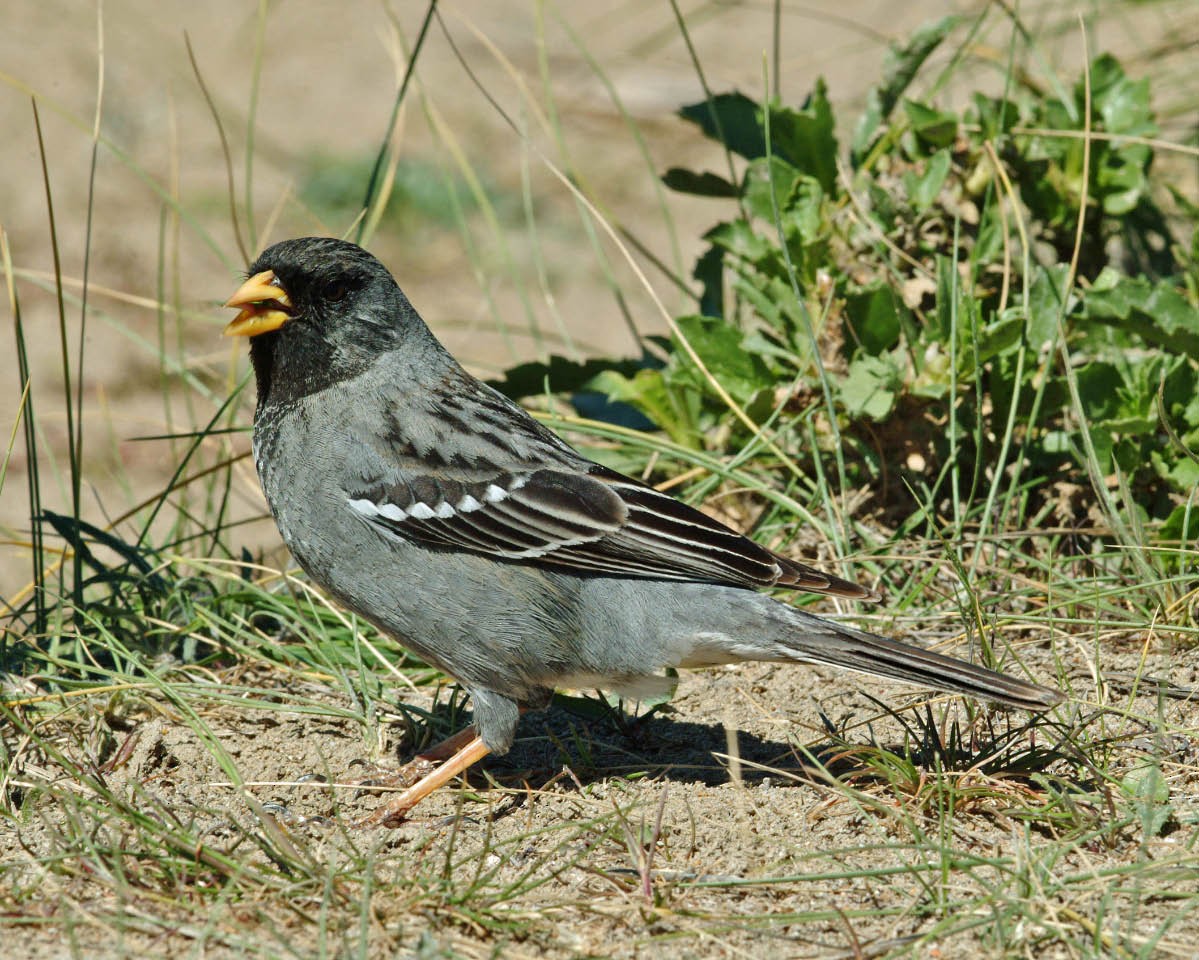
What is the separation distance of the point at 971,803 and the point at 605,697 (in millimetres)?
1418

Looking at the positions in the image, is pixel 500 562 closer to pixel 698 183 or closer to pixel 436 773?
pixel 436 773

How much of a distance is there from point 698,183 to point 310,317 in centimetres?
206

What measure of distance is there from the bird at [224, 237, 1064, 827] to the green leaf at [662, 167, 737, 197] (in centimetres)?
187

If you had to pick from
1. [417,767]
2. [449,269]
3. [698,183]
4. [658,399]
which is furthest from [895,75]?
[449,269]

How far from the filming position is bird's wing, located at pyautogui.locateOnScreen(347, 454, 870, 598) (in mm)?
4211

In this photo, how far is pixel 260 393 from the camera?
15.4 feet

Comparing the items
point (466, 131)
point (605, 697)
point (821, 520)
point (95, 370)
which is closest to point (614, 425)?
point (821, 520)

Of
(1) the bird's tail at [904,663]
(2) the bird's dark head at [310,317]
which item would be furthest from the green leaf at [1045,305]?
(2) the bird's dark head at [310,317]

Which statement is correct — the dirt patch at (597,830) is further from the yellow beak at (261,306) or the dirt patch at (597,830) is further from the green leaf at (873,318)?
the green leaf at (873,318)

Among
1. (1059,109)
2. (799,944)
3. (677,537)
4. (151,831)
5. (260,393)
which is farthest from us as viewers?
(1059,109)

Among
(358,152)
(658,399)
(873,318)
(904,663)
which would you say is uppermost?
(358,152)

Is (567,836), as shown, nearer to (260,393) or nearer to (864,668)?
(864,668)

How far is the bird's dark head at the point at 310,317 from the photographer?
4.56 metres

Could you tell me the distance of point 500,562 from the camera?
430cm
